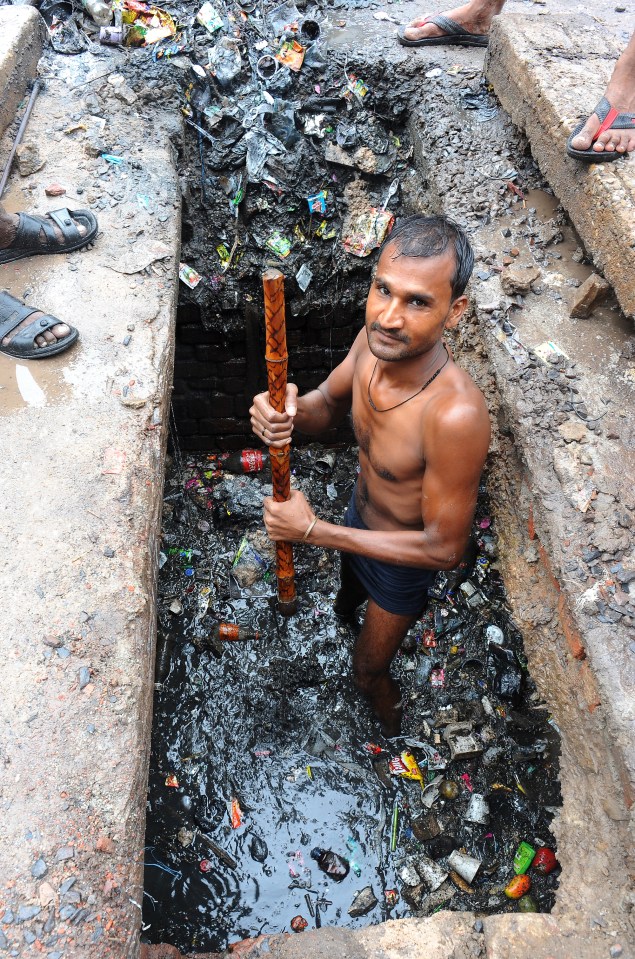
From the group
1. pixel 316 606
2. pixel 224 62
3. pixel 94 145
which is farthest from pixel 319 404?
pixel 224 62

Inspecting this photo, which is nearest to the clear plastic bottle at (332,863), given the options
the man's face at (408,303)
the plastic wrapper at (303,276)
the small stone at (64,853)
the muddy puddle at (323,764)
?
the muddy puddle at (323,764)

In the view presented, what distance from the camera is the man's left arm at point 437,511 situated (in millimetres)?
2119

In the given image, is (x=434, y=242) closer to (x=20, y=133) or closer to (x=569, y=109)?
(x=569, y=109)

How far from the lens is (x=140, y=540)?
7.42ft

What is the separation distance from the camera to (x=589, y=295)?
9.50ft

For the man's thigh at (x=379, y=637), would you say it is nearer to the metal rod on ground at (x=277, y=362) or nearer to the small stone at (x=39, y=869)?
the metal rod on ground at (x=277, y=362)

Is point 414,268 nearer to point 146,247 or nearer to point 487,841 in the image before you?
point 146,247

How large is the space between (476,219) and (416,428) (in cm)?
179

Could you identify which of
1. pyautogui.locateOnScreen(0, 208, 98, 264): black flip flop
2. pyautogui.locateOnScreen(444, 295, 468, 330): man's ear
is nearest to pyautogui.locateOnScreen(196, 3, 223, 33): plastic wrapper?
pyautogui.locateOnScreen(0, 208, 98, 264): black flip flop

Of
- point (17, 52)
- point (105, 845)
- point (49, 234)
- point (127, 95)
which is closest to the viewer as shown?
point (105, 845)

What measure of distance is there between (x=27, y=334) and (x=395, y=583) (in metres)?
1.87

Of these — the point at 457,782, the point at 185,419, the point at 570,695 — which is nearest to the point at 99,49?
the point at 185,419

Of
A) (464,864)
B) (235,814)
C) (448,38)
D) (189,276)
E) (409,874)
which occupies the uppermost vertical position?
(448,38)

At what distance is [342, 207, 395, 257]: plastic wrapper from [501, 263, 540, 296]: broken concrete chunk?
142 centimetres
